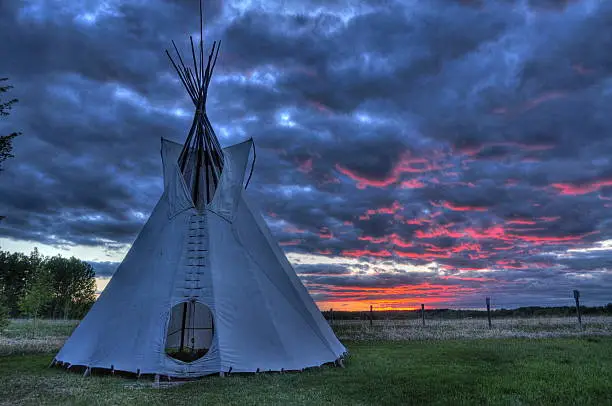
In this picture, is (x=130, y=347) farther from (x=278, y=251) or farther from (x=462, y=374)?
(x=462, y=374)

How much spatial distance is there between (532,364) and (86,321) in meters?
13.3

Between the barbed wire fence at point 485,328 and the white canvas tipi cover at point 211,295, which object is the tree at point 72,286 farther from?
the white canvas tipi cover at point 211,295

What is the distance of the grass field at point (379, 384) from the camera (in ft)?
28.2

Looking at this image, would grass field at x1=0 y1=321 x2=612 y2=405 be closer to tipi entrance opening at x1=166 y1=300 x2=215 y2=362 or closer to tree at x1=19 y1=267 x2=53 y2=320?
tipi entrance opening at x1=166 y1=300 x2=215 y2=362

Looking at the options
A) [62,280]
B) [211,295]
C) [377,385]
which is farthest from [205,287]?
[62,280]

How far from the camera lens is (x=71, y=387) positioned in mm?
9836

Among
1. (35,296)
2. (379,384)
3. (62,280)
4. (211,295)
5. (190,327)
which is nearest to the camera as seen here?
(379,384)

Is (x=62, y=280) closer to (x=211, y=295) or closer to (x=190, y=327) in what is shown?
(x=190, y=327)

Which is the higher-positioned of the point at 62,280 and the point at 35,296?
the point at 62,280

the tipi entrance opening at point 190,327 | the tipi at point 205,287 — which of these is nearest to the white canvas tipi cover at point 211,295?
the tipi at point 205,287

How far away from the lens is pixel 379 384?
33.2 feet

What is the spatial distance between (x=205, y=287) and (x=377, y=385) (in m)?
5.23

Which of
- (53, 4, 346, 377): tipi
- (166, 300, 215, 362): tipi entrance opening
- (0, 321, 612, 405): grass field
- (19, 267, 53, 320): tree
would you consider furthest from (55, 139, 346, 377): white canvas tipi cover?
(19, 267, 53, 320): tree

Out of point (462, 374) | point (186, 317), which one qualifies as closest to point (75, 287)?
point (186, 317)
